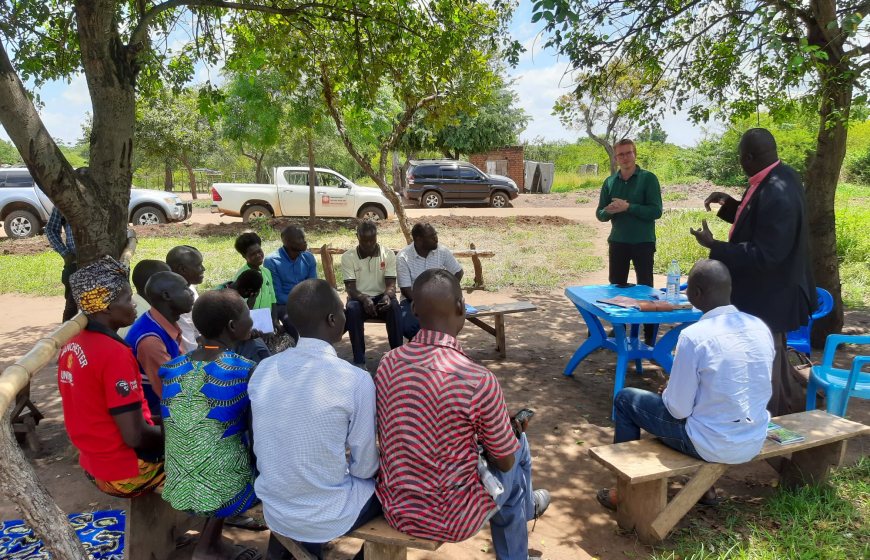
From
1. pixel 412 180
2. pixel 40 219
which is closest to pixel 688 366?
pixel 40 219

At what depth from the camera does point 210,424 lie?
2.47 meters

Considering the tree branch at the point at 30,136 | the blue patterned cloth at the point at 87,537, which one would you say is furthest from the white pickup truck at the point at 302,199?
the blue patterned cloth at the point at 87,537

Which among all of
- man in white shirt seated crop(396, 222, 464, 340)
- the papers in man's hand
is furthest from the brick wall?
the papers in man's hand

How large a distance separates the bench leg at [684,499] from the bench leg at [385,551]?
129 centimetres

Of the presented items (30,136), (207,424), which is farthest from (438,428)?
(30,136)

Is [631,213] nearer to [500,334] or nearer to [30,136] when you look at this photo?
[500,334]

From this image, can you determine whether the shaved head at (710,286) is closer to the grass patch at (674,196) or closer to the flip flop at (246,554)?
the flip flop at (246,554)

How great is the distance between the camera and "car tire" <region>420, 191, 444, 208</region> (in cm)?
2162

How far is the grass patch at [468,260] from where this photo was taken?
31.3ft

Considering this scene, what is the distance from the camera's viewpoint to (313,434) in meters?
2.19

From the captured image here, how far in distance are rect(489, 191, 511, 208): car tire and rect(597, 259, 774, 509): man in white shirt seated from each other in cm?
1925

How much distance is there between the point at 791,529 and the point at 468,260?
345 inches

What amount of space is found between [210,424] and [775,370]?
323 centimetres

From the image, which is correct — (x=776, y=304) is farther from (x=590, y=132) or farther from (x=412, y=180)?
(x=590, y=132)
